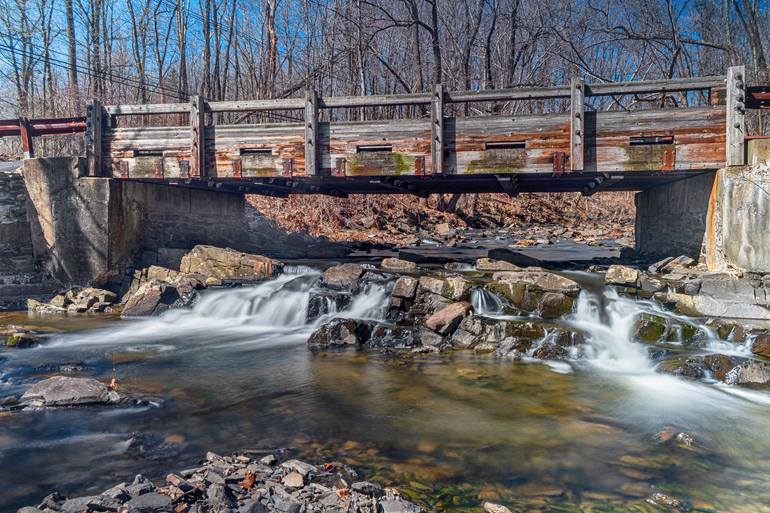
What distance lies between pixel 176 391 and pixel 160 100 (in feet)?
70.9

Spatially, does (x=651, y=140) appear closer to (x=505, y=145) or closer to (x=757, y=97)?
(x=757, y=97)

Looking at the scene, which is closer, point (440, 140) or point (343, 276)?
point (440, 140)

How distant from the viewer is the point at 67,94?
22844mm

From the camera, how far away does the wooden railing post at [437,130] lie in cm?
1110

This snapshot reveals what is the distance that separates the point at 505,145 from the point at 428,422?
7.37 meters

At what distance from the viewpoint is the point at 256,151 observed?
12398mm

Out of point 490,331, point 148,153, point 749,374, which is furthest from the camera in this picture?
point 148,153

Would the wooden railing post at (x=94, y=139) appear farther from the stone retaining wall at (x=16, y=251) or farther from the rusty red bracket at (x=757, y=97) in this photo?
the rusty red bracket at (x=757, y=97)

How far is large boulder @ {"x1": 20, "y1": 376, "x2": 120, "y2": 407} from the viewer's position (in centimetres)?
607

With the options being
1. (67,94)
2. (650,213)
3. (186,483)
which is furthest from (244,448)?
(67,94)

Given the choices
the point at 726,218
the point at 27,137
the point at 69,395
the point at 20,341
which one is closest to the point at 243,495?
the point at 69,395

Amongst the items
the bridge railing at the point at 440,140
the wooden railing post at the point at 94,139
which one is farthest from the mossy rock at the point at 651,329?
the wooden railing post at the point at 94,139

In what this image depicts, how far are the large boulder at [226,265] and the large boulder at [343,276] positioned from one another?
2.14 meters

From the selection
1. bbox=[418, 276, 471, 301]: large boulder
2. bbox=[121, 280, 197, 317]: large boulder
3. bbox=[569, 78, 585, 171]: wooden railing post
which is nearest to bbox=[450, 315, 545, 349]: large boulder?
bbox=[418, 276, 471, 301]: large boulder
